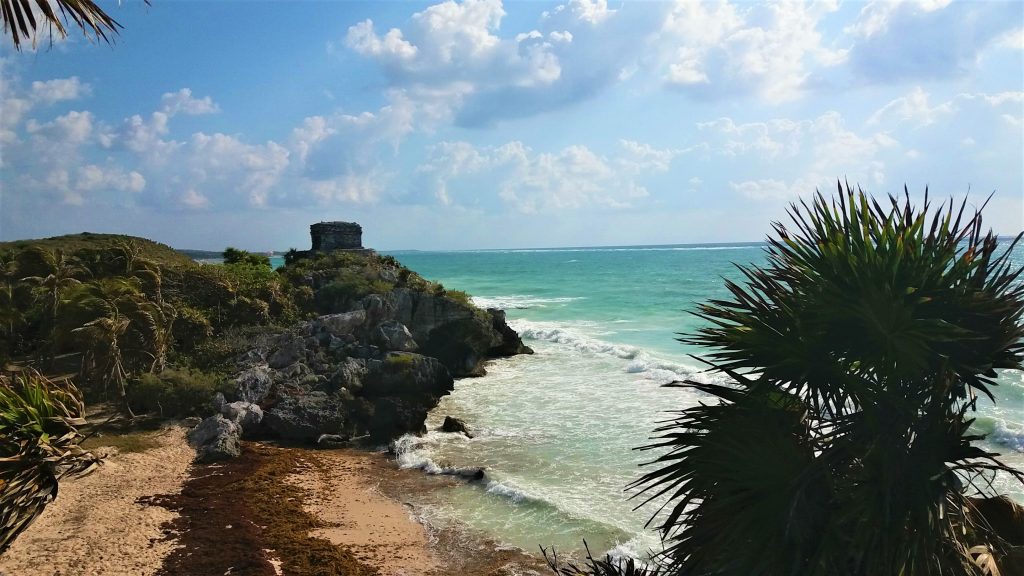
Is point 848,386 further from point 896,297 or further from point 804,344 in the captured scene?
point 896,297

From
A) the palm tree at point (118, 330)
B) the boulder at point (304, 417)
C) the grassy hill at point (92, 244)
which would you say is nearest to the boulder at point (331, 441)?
the boulder at point (304, 417)

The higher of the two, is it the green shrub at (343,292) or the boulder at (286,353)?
the green shrub at (343,292)

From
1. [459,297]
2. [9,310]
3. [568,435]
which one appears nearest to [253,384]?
[9,310]

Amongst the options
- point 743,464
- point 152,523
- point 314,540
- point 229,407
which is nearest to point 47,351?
point 229,407

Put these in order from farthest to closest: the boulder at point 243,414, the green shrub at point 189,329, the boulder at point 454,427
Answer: the green shrub at point 189,329 < the boulder at point 454,427 < the boulder at point 243,414

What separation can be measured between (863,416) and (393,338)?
86.4 feet

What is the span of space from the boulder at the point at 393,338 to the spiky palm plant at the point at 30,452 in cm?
2061

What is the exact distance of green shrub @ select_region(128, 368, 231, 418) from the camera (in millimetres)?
20406

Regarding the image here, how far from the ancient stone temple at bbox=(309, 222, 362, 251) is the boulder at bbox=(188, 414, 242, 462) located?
3772 centimetres

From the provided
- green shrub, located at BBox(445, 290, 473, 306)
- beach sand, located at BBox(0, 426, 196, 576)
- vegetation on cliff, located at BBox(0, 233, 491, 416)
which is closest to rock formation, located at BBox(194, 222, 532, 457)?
green shrub, located at BBox(445, 290, 473, 306)

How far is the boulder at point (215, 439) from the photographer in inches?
677

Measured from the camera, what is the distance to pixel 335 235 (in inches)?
2192

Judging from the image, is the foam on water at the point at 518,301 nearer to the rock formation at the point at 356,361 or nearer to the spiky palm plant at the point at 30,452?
the rock formation at the point at 356,361

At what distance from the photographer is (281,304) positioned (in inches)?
1255
